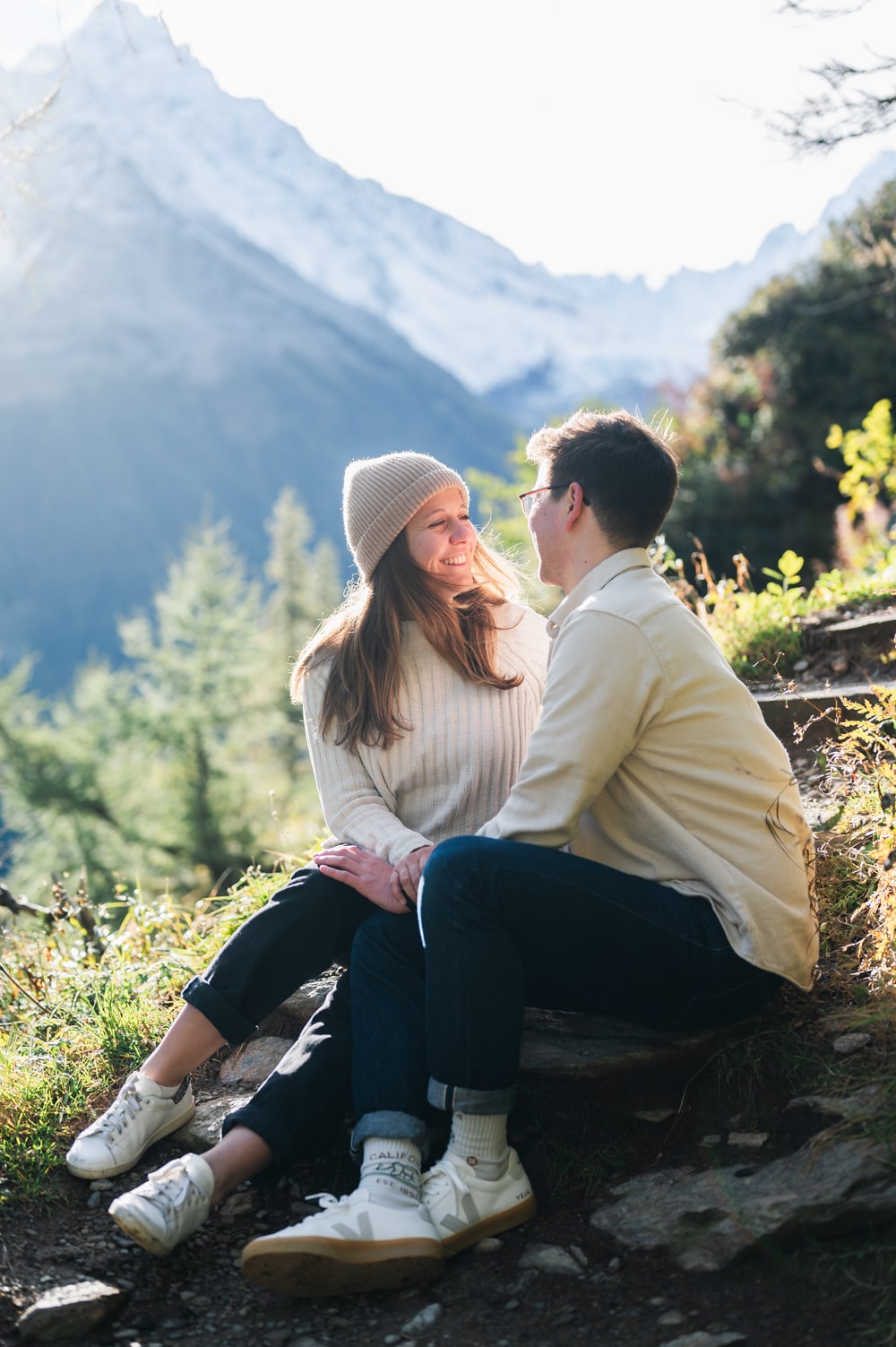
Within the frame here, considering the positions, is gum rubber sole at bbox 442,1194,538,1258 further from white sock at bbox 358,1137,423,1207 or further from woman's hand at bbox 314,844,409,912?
woman's hand at bbox 314,844,409,912

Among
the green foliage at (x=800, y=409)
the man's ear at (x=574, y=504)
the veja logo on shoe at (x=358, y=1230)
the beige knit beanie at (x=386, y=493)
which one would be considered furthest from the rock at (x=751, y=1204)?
the green foliage at (x=800, y=409)

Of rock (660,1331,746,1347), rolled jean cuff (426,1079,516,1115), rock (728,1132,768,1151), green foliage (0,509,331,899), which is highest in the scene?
rolled jean cuff (426,1079,516,1115)

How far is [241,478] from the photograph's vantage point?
357 ft

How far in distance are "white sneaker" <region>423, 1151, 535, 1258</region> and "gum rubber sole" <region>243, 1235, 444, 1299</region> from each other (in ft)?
0.23

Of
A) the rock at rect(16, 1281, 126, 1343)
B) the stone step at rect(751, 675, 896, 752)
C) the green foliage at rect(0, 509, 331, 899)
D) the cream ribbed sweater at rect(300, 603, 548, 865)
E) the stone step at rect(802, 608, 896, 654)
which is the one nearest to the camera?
the rock at rect(16, 1281, 126, 1343)

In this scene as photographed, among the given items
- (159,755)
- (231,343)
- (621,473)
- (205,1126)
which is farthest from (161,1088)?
(231,343)

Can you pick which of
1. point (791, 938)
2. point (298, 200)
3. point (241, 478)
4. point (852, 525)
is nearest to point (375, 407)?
point (241, 478)

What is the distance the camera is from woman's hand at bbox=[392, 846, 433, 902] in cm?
246

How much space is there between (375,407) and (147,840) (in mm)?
103586

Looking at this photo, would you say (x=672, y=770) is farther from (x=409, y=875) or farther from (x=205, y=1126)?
(x=205, y=1126)

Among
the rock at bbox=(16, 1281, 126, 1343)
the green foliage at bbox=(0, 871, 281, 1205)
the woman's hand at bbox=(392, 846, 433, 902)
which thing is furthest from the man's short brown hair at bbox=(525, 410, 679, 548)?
the green foliage at bbox=(0, 871, 281, 1205)

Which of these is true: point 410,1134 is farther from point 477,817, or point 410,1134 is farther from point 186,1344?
point 477,817

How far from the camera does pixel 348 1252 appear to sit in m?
1.99

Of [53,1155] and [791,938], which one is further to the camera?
[53,1155]
